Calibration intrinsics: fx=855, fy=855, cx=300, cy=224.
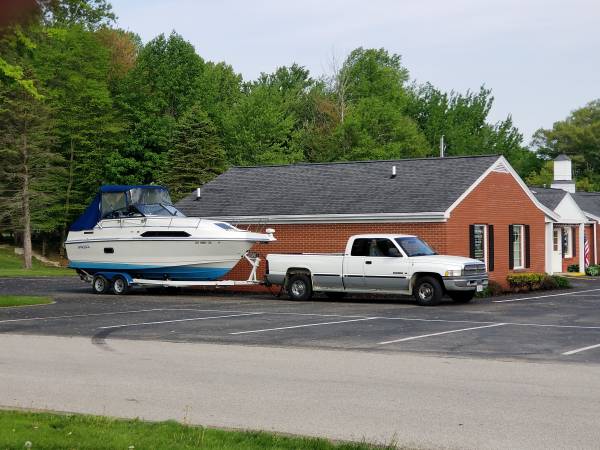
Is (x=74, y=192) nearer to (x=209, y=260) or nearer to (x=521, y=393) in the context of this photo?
(x=209, y=260)

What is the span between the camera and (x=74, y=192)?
207ft

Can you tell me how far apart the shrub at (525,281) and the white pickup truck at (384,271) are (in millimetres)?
5722

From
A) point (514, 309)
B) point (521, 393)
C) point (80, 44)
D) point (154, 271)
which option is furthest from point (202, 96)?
point (521, 393)

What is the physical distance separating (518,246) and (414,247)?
942 centimetres

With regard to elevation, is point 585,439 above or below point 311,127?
below

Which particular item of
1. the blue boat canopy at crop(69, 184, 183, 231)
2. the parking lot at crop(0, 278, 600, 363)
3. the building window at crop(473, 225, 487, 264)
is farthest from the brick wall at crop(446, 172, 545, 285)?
the blue boat canopy at crop(69, 184, 183, 231)

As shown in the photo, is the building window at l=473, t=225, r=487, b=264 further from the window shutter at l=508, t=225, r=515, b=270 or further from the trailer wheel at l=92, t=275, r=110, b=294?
the trailer wheel at l=92, t=275, r=110, b=294

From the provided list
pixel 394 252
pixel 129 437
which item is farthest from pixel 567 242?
pixel 129 437

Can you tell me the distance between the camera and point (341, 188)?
32469mm

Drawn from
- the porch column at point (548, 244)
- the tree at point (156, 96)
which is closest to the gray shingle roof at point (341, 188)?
the porch column at point (548, 244)

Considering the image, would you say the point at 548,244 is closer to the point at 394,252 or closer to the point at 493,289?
the point at 493,289

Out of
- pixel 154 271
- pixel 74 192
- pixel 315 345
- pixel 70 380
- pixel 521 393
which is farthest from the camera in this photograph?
pixel 74 192

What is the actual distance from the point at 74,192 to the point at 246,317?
45606mm

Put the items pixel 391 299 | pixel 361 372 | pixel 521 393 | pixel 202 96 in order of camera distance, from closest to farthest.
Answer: pixel 521 393 < pixel 361 372 < pixel 391 299 < pixel 202 96
